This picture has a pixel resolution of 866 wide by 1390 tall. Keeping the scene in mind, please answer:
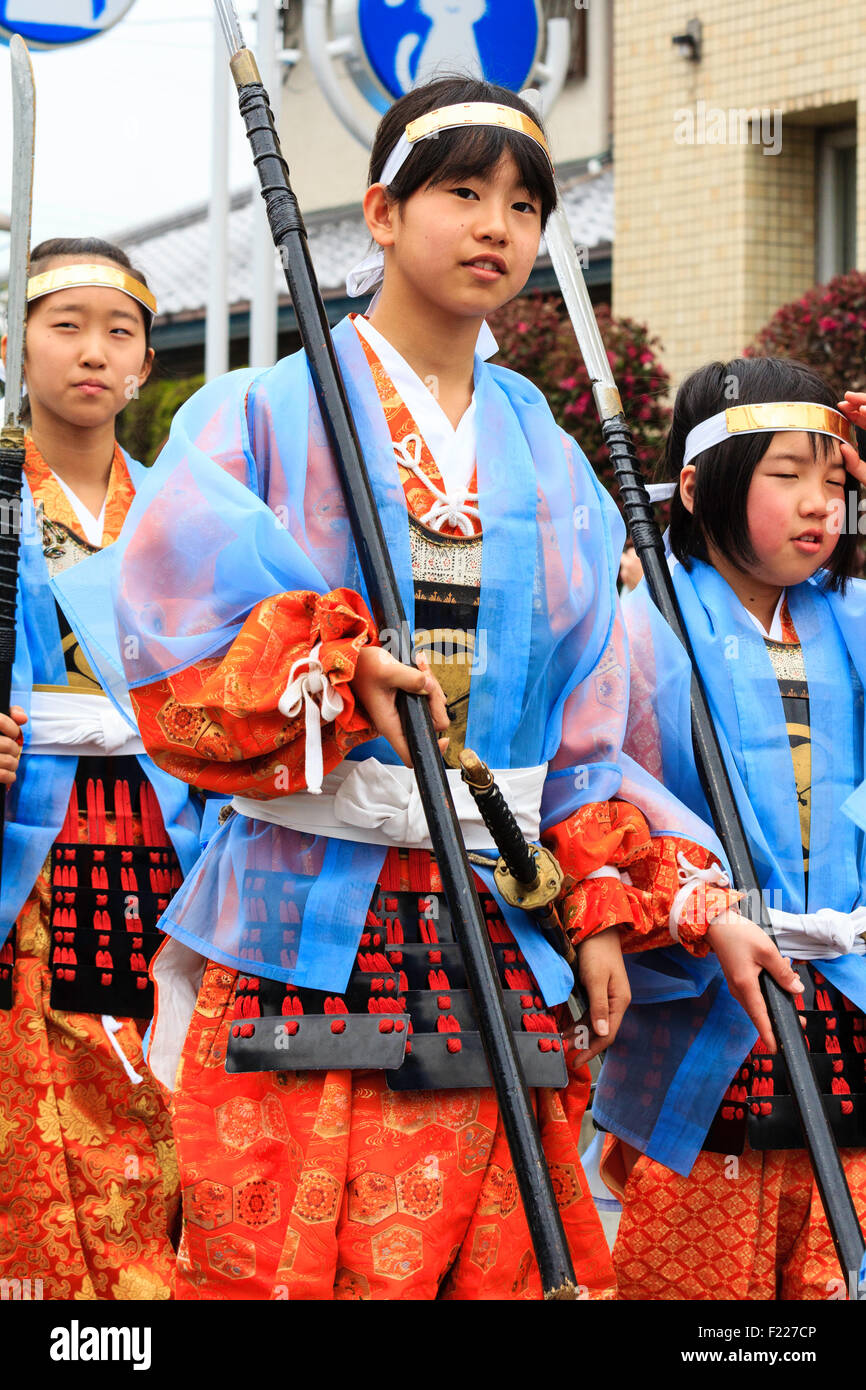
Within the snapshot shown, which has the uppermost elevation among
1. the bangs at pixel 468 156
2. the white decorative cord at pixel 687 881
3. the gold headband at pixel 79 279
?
the gold headband at pixel 79 279

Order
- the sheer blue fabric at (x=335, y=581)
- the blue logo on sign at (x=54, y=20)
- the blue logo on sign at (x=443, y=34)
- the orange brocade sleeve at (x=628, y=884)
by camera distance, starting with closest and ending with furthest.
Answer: the sheer blue fabric at (x=335, y=581), the orange brocade sleeve at (x=628, y=884), the blue logo on sign at (x=54, y=20), the blue logo on sign at (x=443, y=34)

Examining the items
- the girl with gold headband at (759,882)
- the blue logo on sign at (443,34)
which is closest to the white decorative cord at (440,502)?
the girl with gold headband at (759,882)

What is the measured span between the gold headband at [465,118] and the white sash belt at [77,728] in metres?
1.41

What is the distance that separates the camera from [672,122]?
10.0 m

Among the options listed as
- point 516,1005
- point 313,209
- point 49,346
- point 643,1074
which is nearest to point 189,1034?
point 516,1005

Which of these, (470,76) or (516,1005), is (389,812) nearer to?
(516,1005)

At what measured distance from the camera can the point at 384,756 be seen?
2.48 m

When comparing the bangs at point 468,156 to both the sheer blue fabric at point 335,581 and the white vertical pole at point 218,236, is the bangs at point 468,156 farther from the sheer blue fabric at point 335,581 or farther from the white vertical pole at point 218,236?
the white vertical pole at point 218,236

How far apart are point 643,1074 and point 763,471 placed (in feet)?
3.45

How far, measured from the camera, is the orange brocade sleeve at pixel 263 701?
2.27m

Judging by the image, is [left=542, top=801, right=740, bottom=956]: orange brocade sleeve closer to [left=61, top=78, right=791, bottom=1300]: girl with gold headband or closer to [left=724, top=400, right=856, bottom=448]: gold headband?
[left=61, top=78, right=791, bottom=1300]: girl with gold headband

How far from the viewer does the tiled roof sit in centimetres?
1180

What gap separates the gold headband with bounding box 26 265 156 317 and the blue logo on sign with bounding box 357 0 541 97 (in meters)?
2.49

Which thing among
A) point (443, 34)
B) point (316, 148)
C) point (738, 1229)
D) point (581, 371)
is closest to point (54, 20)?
point (443, 34)
